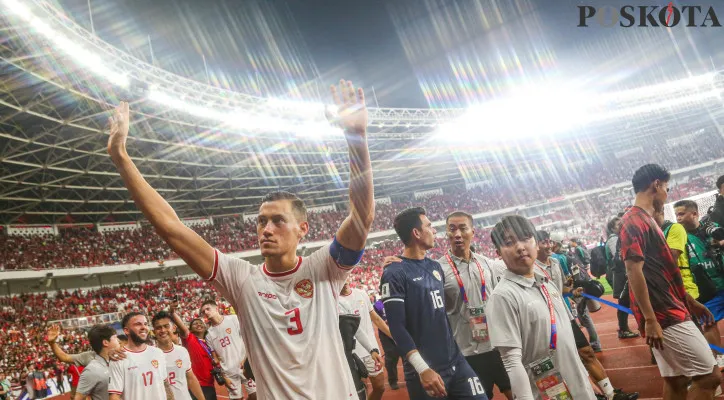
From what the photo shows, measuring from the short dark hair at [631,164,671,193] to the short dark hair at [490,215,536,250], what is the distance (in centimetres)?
140

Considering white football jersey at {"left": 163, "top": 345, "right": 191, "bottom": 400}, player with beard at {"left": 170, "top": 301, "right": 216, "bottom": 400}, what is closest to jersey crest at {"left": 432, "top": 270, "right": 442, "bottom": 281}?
white football jersey at {"left": 163, "top": 345, "right": 191, "bottom": 400}

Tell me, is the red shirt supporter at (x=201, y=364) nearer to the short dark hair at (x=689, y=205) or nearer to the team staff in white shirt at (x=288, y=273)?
the team staff in white shirt at (x=288, y=273)

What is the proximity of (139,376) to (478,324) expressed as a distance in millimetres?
3353

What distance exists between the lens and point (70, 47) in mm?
17031

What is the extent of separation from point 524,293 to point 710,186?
5169 cm

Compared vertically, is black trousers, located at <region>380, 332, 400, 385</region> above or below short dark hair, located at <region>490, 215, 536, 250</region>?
below

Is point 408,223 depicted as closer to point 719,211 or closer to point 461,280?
point 461,280

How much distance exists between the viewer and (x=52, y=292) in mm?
29406

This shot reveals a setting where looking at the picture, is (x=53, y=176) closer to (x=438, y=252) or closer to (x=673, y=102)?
(x=438, y=252)

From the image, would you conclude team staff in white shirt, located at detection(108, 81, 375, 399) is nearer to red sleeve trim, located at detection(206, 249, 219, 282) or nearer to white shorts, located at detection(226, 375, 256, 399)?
red sleeve trim, located at detection(206, 249, 219, 282)

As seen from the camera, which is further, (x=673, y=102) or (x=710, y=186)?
(x=673, y=102)

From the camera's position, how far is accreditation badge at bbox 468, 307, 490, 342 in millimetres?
4203

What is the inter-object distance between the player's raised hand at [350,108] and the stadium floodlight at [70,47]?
53.3 ft

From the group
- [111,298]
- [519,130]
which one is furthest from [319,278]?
[519,130]
